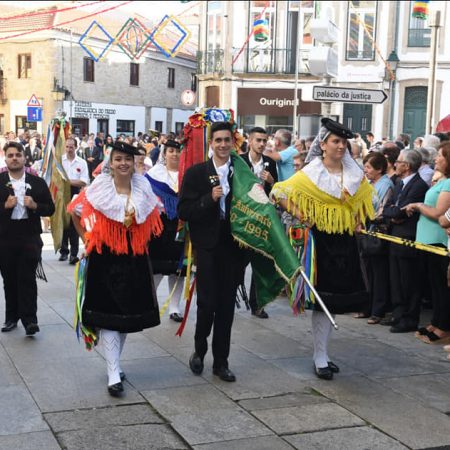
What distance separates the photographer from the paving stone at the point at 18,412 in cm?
468

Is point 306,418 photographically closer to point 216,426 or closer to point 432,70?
point 216,426

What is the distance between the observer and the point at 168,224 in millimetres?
7699

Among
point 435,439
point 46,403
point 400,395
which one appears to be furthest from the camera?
point 400,395

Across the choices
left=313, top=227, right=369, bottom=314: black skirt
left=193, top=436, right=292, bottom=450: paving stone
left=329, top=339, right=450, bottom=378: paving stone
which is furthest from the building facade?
left=193, top=436, right=292, bottom=450: paving stone

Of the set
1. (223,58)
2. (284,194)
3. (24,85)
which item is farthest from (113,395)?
(24,85)

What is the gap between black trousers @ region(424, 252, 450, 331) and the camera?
281 inches

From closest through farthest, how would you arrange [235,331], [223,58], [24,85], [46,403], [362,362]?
[46,403]
[362,362]
[235,331]
[223,58]
[24,85]

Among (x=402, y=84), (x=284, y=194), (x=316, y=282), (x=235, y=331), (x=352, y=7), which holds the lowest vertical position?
(x=235, y=331)

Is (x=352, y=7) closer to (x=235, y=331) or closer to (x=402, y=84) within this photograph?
(x=402, y=84)

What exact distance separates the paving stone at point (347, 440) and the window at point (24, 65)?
3722 cm

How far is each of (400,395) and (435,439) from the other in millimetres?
814

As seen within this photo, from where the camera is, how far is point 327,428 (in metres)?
4.79

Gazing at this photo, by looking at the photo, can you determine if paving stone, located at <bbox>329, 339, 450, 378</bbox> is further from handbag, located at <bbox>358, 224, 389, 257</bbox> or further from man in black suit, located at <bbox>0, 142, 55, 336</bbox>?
man in black suit, located at <bbox>0, 142, 55, 336</bbox>

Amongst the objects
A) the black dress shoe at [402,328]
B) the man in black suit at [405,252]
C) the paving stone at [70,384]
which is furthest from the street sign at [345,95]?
the paving stone at [70,384]
